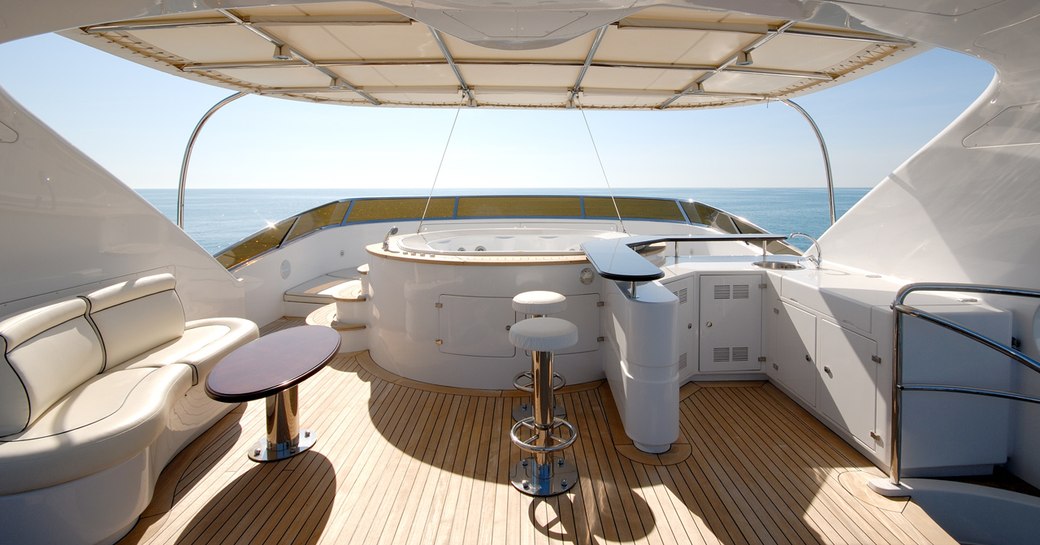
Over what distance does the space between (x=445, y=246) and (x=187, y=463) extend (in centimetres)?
295

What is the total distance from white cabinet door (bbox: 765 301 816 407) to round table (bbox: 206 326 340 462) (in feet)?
7.77

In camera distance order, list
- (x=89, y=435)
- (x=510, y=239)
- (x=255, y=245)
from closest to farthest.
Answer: (x=89, y=435), (x=255, y=245), (x=510, y=239)

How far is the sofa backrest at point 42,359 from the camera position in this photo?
158 cm

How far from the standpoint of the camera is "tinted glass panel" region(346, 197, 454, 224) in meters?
6.36

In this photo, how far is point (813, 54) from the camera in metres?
2.65

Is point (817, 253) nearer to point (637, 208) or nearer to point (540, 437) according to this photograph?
point (540, 437)

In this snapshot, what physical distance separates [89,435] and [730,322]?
3053 mm

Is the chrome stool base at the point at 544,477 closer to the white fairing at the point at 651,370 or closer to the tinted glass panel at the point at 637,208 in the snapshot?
the white fairing at the point at 651,370

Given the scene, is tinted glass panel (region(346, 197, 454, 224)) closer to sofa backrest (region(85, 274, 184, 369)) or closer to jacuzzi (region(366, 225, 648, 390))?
jacuzzi (region(366, 225, 648, 390))

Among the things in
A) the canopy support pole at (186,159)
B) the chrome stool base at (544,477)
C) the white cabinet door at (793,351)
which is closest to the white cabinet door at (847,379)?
the white cabinet door at (793,351)

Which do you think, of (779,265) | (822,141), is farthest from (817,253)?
(822,141)

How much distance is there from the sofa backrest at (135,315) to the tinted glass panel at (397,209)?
12.3 feet

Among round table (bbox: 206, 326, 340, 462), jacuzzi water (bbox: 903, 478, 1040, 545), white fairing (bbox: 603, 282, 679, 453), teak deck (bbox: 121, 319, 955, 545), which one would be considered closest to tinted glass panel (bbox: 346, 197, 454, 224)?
teak deck (bbox: 121, 319, 955, 545)

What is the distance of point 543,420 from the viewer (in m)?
1.98
